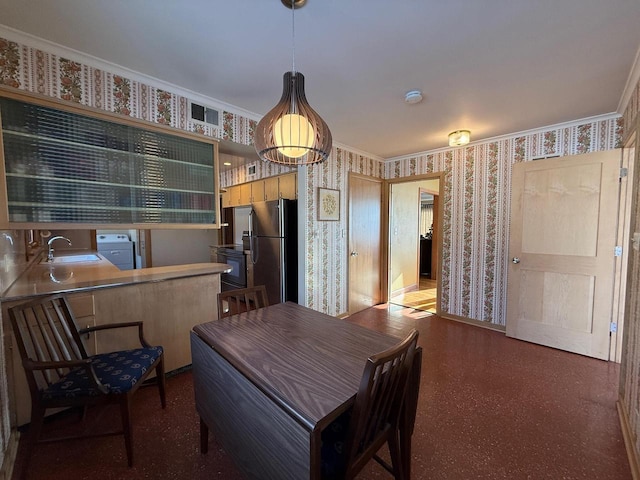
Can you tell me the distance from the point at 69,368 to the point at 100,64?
6.31 feet

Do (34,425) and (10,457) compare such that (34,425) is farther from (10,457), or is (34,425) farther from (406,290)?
(406,290)

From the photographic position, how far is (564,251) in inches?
106

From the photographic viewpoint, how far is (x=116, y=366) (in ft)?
5.11

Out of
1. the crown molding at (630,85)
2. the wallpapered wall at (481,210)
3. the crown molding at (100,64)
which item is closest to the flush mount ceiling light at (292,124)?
the crown molding at (100,64)

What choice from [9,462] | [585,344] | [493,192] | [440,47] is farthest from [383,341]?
[493,192]

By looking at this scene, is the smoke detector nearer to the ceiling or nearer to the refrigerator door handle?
the ceiling

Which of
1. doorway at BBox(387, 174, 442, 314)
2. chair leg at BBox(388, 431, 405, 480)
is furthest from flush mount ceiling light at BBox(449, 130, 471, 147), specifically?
chair leg at BBox(388, 431, 405, 480)

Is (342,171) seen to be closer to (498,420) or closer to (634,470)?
(498,420)

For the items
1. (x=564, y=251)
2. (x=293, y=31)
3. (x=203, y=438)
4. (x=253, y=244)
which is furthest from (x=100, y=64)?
(x=564, y=251)

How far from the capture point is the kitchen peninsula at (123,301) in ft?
5.29

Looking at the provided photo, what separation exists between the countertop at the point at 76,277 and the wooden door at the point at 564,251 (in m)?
3.12

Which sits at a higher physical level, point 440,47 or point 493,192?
point 440,47

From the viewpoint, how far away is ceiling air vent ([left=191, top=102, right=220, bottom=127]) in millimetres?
2312

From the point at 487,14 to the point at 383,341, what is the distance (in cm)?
174
